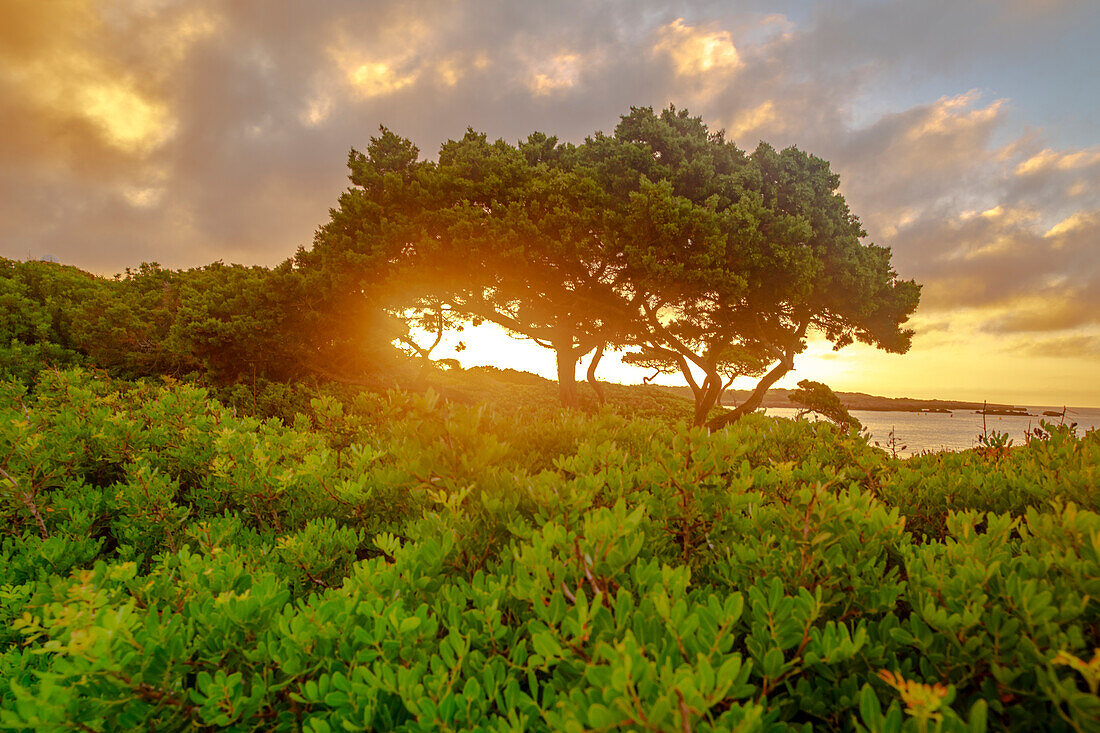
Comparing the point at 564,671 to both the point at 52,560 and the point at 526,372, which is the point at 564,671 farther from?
the point at 526,372

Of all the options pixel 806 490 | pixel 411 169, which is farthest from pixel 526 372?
pixel 806 490

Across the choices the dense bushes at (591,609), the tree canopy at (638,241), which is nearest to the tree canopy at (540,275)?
the tree canopy at (638,241)

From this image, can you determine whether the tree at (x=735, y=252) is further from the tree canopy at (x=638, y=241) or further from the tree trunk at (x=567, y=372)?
the tree trunk at (x=567, y=372)

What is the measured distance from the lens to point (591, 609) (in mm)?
1337

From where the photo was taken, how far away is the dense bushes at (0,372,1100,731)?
1272 mm

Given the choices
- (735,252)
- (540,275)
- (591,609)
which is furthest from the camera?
(540,275)

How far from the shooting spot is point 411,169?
19.2 meters

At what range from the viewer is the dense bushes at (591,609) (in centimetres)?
127

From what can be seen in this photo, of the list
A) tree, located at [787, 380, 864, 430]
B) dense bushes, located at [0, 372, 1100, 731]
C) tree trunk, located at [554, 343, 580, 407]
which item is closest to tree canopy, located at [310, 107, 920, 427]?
tree trunk, located at [554, 343, 580, 407]

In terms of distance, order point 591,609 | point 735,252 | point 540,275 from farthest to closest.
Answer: point 540,275 < point 735,252 < point 591,609

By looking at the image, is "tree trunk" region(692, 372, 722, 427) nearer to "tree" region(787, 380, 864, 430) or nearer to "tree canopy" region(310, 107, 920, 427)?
"tree canopy" region(310, 107, 920, 427)

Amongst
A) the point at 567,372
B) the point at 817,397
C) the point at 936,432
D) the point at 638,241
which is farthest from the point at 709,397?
the point at 936,432

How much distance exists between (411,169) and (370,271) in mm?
4876

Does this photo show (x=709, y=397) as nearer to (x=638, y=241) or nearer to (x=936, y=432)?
(x=638, y=241)
